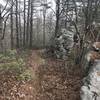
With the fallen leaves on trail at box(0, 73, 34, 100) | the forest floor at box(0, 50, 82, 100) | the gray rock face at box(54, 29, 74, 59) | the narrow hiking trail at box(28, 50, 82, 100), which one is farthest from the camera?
the gray rock face at box(54, 29, 74, 59)

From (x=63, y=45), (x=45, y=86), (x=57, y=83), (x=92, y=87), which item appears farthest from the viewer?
(x=63, y=45)

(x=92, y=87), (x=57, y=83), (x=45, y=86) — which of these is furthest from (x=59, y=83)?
(x=92, y=87)

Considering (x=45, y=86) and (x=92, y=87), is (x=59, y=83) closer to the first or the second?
(x=45, y=86)

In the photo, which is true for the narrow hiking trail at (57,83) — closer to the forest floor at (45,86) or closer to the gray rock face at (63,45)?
the forest floor at (45,86)

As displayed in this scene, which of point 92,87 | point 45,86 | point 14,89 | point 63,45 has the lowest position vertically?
point 45,86

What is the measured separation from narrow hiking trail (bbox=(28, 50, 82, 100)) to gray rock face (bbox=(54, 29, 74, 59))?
377 cm

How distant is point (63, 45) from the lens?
1477 centimetres

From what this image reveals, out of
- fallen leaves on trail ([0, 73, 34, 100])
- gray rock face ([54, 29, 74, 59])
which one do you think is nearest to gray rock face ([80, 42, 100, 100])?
fallen leaves on trail ([0, 73, 34, 100])

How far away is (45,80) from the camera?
8.73 m

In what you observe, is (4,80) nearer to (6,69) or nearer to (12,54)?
(6,69)

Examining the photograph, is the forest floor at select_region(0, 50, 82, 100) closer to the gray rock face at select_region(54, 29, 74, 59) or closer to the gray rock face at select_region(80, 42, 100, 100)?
the gray rock face at select_region(80, 42, 100, 100)

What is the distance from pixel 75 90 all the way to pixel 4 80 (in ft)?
12.0

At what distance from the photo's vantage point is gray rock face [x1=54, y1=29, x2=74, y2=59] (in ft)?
47.2

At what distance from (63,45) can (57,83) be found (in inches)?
270
